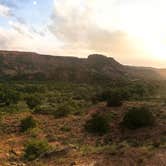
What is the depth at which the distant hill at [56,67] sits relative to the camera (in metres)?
105

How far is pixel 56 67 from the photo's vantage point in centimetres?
12781

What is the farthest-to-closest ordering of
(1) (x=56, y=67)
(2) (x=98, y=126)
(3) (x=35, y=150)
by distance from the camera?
1. (1) (x=56, y=67)
2. (2) (x=98, y=126)
3. (3) (x=35, y=150)

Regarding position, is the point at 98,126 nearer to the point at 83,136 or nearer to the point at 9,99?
the point at 83,136

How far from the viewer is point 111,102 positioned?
96.4 ft

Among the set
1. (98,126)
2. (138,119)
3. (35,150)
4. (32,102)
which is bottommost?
(32,102)

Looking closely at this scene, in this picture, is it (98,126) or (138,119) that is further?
(98,126)

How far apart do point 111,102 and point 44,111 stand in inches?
253

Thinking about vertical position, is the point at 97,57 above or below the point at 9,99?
above

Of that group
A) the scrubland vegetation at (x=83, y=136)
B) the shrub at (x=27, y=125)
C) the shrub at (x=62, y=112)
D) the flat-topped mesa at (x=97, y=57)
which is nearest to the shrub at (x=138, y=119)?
the scrubland vegetation at (x=83, y=136)

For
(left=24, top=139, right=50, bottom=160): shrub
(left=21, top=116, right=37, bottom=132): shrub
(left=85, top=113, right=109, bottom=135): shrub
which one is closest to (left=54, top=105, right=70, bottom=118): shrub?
(left=21, top=116, right=37, bottom=132): shrub

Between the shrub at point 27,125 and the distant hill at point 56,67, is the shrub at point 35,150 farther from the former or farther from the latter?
the distant hill at point 56,67

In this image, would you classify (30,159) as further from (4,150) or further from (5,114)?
(5,114)

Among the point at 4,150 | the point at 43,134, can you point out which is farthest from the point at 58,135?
the point at 4,150

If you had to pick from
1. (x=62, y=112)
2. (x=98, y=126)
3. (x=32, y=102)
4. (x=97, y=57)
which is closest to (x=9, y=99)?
(x=32, y=102)
